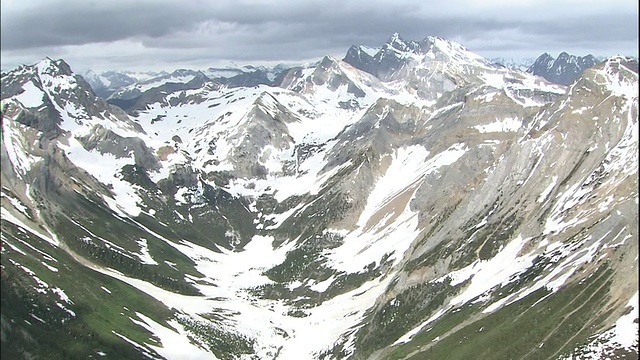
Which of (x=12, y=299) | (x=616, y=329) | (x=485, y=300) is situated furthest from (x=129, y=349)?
(x=616, y=329)

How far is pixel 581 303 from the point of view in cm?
12538

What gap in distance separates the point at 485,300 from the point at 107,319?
120543 mm

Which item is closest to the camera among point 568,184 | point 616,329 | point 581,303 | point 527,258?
point 616,329

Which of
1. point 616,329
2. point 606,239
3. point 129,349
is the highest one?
point 129,349

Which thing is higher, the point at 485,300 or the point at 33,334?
the point at 33,334

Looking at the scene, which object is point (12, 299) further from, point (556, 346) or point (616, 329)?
point (616, 329)

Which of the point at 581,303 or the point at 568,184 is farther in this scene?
the point at 568,184

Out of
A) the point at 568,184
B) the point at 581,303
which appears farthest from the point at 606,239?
the point at 568,184

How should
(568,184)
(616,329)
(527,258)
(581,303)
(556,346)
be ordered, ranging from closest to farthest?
(616,329), (556,346), (581,303), (527,258), (568,184)

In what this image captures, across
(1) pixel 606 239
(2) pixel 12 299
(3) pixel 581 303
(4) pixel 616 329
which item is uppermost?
(2) pixel 12 299

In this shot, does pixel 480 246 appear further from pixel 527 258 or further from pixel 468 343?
pixel 468 343

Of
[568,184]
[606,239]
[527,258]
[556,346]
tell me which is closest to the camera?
[556,346]

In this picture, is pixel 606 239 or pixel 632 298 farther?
pixel 606 239

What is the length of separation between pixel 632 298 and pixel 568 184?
7983cm
